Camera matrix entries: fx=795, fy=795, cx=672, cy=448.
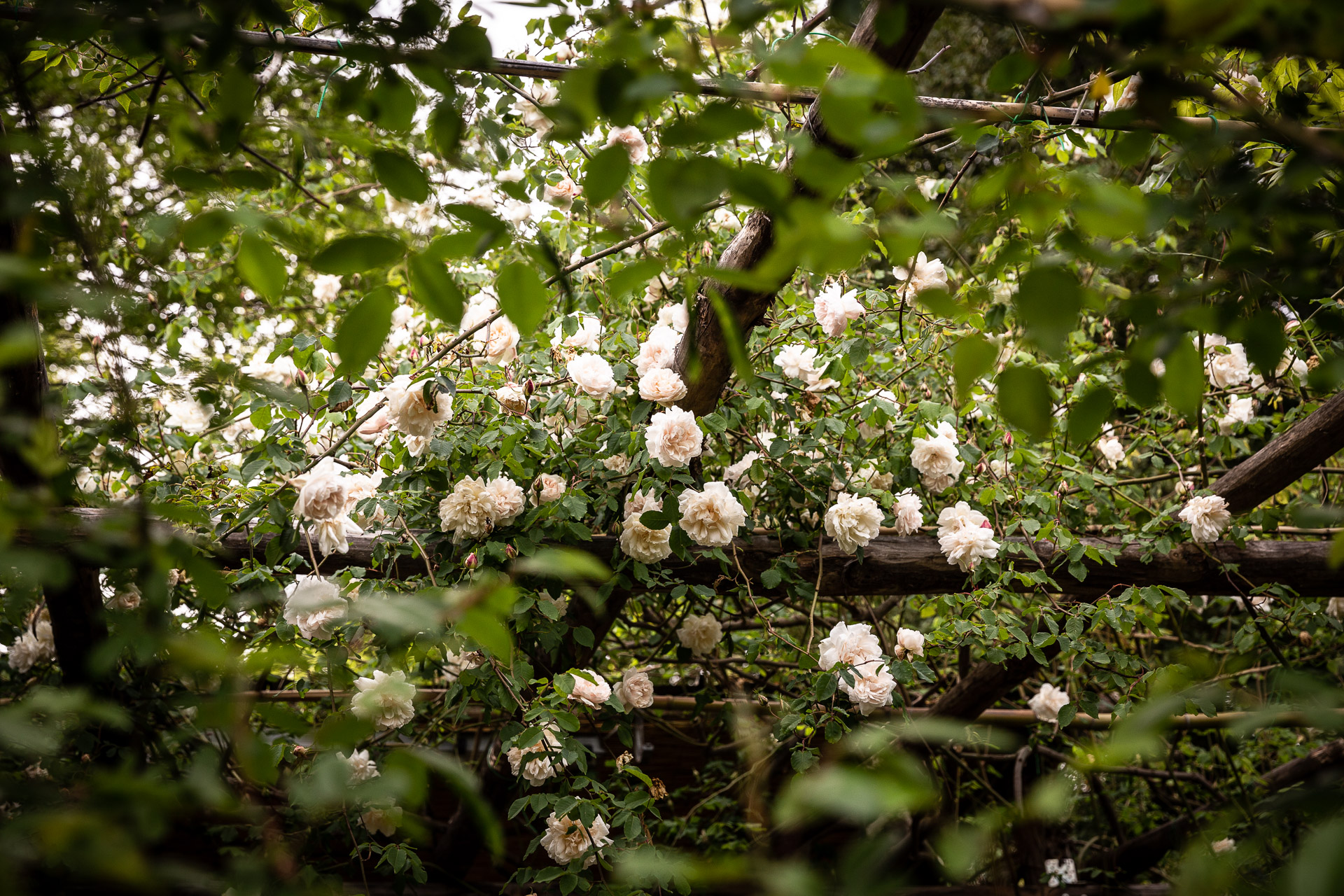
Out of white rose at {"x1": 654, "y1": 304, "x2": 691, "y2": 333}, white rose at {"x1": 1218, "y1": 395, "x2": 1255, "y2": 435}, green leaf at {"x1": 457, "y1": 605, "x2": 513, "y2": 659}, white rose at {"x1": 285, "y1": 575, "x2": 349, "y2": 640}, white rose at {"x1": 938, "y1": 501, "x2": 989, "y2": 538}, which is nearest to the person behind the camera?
green leaf at {"x1": 457, "y1": 605, "x2": 513, "y2": 659}

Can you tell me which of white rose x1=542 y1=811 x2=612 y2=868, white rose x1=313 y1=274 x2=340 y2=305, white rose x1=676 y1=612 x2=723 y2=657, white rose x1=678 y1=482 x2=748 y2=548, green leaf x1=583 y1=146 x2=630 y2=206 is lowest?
white rose x1=542 y1=811 x2=612 y2=868

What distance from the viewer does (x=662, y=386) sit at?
1.49m

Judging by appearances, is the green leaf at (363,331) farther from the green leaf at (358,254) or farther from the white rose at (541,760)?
the white rose at (541,760)

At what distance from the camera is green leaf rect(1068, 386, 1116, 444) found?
26.6 inches

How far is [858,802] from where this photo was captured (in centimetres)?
35

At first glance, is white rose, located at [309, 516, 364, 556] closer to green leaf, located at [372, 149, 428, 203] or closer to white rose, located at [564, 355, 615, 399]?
white rose, located at [564, 355, 615, 399]

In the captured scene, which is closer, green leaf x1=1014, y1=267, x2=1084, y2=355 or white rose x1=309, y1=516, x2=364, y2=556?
green leaf x1=1014, y1=267, x2=1084, y2=355

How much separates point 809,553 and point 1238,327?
3.97 ft

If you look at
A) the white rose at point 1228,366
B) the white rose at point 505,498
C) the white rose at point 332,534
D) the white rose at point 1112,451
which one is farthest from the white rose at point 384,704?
the white rose at point 1228,366

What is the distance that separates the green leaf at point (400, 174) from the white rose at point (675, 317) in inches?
43.9

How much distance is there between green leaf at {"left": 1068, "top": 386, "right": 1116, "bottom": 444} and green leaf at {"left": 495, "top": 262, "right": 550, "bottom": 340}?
1.53 feet

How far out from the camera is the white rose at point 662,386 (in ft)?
4.90

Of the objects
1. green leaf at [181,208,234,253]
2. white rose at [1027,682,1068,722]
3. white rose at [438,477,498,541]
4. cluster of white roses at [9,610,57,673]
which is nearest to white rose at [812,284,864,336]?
white rose at [438,477,498,541]

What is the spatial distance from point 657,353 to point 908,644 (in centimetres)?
78
